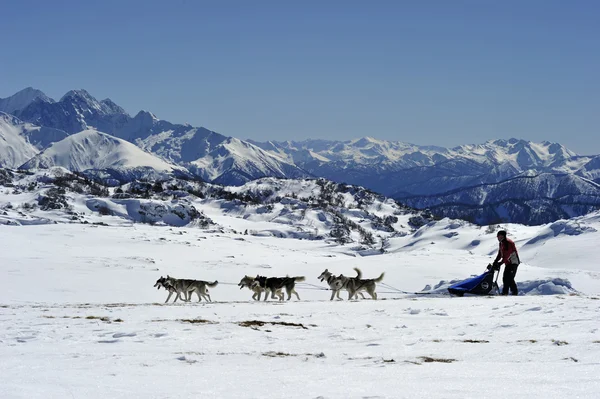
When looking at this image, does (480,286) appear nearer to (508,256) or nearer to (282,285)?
(508,256)

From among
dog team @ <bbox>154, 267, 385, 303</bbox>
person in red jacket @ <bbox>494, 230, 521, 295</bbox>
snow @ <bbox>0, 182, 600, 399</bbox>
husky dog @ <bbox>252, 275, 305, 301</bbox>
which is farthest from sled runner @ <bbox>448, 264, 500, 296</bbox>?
husky dog @ <bbox>252, 275, 305, 301</bbox>

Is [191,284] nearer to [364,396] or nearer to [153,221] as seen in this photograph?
[364,396]

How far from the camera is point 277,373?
7422 millimetres

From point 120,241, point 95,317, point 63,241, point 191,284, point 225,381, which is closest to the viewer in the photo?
point 225,381

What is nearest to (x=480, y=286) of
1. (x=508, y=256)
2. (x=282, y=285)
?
(x=508, y=256)

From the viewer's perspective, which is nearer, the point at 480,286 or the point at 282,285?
the point at 480,286

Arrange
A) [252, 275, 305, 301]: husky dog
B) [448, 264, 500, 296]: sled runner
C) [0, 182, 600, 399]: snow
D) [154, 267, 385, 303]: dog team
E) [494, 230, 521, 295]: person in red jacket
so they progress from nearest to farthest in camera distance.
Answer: [0, 182, 600, 399]: snow, [494, 230, 521, 295]: person in red jacket, [448, 264, 500, 296]: sled runner, [154, 267, 385, 303]: dog team, [252, 275, 305, 301]: husky dog

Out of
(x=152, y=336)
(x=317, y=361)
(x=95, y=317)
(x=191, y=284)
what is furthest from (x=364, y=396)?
(x=191, y=284)

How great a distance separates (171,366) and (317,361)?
7.61ft

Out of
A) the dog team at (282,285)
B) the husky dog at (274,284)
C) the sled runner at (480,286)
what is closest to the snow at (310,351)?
the sled runner at (480,286)

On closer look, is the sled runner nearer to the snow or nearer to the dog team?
the dog team

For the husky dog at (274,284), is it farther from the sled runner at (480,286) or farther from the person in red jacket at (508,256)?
the person in red jacket at (508,256)

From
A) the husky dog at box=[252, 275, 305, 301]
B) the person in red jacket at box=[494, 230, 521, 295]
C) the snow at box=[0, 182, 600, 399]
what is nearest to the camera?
the snow at box=[0, 182, 600, 399]

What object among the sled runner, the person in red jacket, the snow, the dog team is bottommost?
the snow
